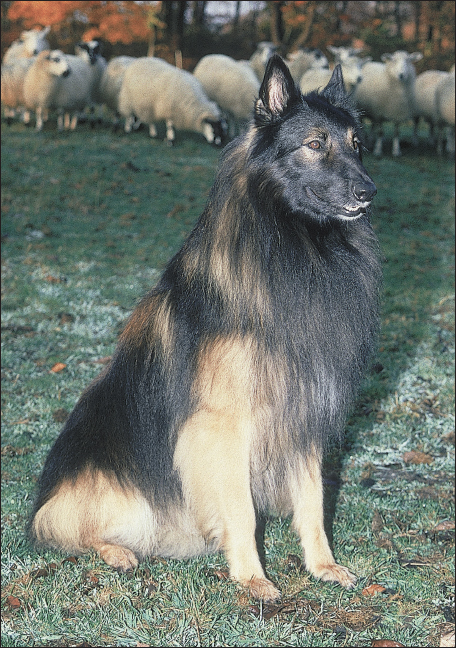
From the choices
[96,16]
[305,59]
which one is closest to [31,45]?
[305,59]

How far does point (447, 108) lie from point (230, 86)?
5.50m

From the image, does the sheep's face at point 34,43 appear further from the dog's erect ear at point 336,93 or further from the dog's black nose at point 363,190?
the dog's black nose at point 363,190

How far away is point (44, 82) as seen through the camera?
1639 cm

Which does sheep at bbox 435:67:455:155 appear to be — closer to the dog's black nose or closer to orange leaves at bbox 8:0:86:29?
orange leaves at bbox 8:0:86:29

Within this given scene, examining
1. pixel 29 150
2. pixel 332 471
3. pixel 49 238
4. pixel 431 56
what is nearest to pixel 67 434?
pixel 332 471

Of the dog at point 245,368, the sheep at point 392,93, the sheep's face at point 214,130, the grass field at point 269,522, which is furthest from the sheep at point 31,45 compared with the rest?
the dog at point 245,368

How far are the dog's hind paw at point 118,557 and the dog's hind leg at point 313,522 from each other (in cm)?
82

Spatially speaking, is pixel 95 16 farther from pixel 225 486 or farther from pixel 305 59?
pixel 225 486

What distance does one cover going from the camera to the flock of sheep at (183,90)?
1639 centimetres

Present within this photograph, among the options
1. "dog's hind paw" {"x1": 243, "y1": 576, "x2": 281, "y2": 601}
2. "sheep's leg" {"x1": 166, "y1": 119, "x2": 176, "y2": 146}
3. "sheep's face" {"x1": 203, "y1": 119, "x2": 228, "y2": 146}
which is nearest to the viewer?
"dog's hind paw" {"x1": 243, "y1": 576, "x2": 281, "y2": 601}

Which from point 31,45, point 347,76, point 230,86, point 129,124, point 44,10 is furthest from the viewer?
point 44,10

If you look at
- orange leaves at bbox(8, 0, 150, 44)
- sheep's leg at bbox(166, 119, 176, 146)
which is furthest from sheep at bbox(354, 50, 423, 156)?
orange leaves at bbox(8, 0, 150, 44)

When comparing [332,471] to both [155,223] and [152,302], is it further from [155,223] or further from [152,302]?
[155,223]

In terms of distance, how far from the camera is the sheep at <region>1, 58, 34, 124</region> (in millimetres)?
17297
